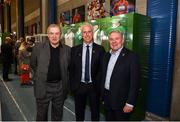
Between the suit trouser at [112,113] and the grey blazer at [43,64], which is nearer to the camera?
the suit trouser at [112,113]

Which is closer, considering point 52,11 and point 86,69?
point 86,69

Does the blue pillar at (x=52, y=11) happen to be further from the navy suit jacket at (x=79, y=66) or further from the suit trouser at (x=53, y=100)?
the suit trouser at (x=53, y=100)

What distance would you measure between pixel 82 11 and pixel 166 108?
542cm

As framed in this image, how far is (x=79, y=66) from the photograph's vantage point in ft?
11.8

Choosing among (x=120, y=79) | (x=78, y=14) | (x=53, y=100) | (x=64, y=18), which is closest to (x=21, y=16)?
(x=64, y=18)

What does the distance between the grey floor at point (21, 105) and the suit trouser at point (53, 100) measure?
1408 mm

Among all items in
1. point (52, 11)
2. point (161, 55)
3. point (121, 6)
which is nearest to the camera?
point (161, 55)

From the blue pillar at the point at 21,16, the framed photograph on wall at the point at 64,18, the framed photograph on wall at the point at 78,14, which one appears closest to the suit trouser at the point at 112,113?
the framed photograph on wall at the point at 78,14

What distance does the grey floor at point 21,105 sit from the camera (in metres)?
5.04

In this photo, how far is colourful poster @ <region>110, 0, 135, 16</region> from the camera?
609cm

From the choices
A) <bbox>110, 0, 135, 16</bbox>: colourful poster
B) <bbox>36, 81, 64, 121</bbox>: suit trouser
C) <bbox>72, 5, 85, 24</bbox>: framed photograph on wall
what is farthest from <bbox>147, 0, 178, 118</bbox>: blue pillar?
<bbox>72, 5, 85, 24</bbox>: framed photograph on wall

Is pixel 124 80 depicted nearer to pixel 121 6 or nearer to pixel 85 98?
pixel 85 98

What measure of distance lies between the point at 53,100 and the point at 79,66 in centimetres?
55

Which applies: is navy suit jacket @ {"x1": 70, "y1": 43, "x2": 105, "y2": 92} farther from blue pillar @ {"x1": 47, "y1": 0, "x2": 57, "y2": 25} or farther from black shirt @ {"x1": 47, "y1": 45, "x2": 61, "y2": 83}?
blue pillar @ {"x1": 47, "y1": 0, "x2": 57, "y2": 25}
